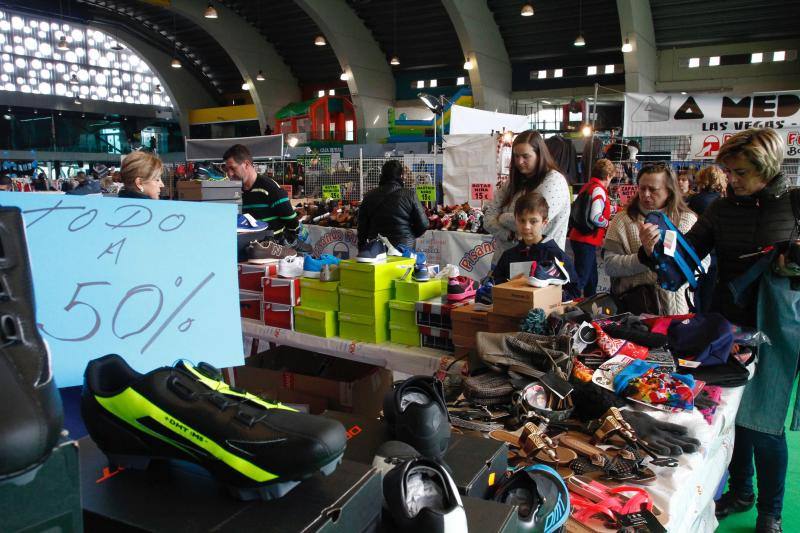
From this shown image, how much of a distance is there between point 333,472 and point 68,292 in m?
0.74

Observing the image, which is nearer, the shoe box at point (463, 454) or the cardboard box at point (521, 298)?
the shoe box at point (463, 454)

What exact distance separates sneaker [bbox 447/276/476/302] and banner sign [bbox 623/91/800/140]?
5668 mm

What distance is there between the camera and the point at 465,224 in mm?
6625

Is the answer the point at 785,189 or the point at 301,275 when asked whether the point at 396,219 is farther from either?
the point at 785,189

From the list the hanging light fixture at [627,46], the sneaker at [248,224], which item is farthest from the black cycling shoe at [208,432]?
the hanging light fixture at [627,46]

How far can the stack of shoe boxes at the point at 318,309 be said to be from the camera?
296cm

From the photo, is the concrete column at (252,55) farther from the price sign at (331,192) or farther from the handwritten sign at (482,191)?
the handwritten sign at (482,191)

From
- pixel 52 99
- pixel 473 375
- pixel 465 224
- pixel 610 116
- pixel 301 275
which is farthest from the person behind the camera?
pixel 52 99

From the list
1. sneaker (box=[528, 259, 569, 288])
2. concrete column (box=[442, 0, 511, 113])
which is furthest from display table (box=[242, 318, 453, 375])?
concrete column (box=[442, 0, 511, 113])

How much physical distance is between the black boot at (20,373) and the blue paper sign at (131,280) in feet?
1.91

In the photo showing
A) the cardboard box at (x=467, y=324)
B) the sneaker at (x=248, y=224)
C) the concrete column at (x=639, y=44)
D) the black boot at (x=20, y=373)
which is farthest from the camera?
Result: the concrete column at (x=639, y=44)

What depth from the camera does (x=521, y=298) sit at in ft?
7.59

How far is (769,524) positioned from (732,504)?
0.25m

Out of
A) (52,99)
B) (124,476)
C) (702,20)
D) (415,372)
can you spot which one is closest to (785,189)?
(415,372)
